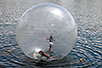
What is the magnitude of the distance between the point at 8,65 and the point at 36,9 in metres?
4.27

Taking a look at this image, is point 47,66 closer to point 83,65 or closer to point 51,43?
point 51,43

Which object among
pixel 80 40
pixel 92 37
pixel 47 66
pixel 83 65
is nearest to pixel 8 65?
pixel 47 66

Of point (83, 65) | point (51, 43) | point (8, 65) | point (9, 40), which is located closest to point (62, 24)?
point (51, 43)

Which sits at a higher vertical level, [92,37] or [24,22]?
[24,22]

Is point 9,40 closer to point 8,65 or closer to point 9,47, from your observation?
point 9,47

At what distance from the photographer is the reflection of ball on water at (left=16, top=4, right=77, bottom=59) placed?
1024 centimetres

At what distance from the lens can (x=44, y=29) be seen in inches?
405

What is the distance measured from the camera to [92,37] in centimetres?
1748

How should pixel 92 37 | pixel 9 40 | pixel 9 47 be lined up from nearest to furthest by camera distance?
1. pixel 9 47
2. pixel 9 40
3. pixel 92 37

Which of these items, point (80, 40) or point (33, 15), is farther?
point (80, 40)

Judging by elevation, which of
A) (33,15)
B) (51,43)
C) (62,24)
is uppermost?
(33,15)

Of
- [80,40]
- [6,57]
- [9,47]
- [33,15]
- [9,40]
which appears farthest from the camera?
[80,40]

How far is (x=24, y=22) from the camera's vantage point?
1048cm

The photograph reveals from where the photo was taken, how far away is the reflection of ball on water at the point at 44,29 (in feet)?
33.6
